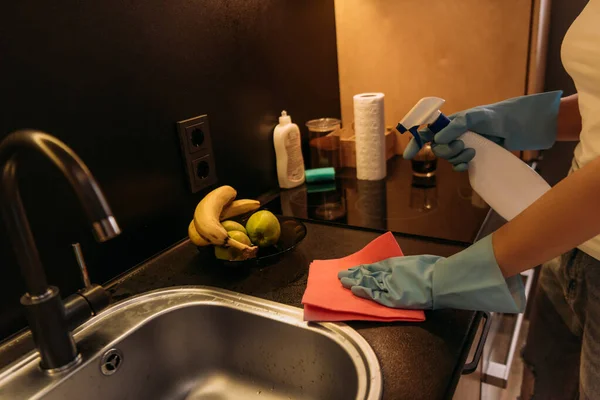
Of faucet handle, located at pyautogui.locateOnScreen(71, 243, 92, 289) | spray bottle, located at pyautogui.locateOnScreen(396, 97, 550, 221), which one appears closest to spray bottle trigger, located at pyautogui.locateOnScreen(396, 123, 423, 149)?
spray bottle, located at pyautogui.locateOnScreen(396, 97, 550, 221)

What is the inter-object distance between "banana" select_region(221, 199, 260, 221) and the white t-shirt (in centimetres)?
61

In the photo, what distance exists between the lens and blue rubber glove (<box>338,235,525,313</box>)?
63cm

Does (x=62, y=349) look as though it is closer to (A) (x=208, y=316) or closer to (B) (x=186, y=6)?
(A) (x=208, y=316)

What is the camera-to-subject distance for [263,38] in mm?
1122

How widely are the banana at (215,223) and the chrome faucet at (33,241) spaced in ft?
0.69

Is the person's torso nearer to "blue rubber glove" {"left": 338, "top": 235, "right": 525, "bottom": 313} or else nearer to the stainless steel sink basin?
"blue rubber glove" {"left": 338, "top": 235, "right": 525, "bottom": 313}

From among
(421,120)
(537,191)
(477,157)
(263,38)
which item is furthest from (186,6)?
(537,191)

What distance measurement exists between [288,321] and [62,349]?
0.31 meters

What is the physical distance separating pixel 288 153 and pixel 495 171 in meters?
0.55

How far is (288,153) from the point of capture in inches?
47.0

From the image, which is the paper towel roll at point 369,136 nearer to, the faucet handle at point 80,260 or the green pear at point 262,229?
the green pear at point 262,229

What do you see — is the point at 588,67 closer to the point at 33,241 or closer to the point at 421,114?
the point at 421,114

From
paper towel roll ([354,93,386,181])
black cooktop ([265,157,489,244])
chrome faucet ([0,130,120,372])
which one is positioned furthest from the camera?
Answer: paper towel roll ([354,93,386,181])

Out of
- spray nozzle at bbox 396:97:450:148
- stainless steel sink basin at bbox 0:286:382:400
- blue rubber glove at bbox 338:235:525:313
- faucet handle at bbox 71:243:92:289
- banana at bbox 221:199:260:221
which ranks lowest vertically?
stainless steel sink basin at bbox 0:286:382:400
